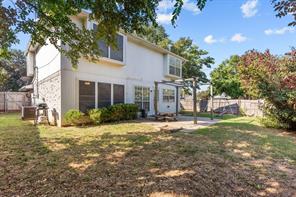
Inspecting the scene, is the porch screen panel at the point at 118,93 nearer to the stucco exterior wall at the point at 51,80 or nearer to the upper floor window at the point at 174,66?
the stucco exterior wall at the point at 51,80

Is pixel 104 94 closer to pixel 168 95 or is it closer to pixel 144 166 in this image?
pixel 168 95

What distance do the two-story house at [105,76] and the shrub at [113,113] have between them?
81cm

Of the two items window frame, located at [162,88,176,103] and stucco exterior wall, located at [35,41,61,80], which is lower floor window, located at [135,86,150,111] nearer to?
window frame, located at [162,88,176,103]

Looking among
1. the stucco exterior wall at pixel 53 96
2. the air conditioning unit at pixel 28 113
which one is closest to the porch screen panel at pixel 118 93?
the stucco exterior wall at pixel 53 96

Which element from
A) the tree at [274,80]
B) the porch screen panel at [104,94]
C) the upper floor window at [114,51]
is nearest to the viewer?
the tree at [274,80]

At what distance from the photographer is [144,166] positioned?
5.29 meters

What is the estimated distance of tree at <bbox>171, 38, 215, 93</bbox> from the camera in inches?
1190

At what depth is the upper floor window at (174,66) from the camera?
67.6ft

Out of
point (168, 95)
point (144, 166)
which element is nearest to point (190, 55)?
point (168, 95)

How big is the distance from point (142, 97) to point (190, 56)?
15.5m

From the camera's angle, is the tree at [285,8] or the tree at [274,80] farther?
the tree at [274,80]

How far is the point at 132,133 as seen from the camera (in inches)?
372

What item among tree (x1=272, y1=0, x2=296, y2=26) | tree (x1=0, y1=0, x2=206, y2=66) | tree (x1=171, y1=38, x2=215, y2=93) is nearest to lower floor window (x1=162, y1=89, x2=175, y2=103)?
tree (x1=171, y1=38, x2=215, y2=93)

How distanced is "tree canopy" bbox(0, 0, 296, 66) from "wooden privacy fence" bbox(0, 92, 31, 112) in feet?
63.0
